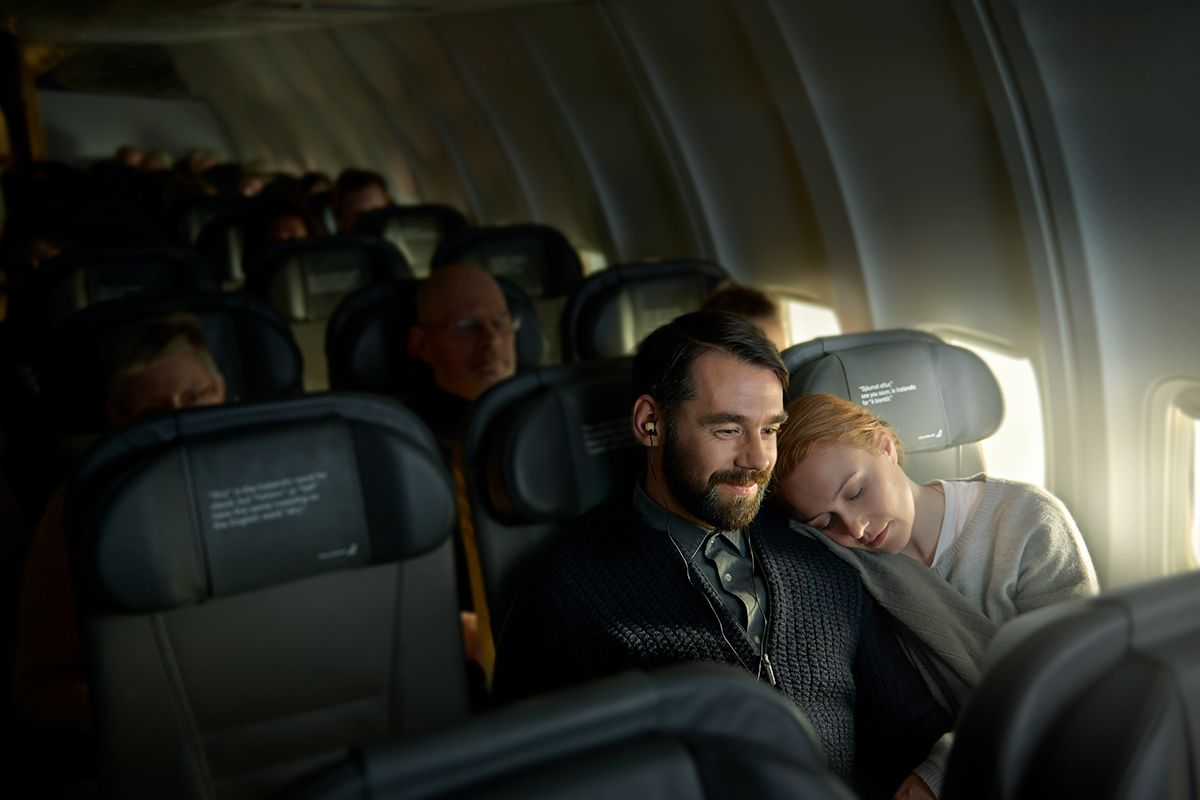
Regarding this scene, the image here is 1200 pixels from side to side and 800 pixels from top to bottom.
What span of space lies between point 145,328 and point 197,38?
9413 millimetres

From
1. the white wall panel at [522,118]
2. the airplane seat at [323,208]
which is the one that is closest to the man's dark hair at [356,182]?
the white wall panel at [522,118]

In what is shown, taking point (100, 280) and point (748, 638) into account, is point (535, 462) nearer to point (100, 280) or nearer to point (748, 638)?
point (748, 638)

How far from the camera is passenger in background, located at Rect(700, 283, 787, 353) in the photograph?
116 inches

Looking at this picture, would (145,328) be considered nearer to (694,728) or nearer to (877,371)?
(877,371)

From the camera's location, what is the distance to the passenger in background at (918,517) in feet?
5.71

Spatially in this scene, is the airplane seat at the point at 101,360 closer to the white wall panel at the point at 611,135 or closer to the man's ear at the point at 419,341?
the man's ear at the point at 419,341

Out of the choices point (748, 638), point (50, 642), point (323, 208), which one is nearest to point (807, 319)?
point (748, 638)

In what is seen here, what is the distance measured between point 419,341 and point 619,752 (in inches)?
104

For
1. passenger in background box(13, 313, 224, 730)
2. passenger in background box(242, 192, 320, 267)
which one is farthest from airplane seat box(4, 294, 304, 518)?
passenger in background box(242, 192, 320, 267)

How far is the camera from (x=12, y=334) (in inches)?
161

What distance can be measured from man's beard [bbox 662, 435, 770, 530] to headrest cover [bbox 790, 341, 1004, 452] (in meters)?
0.26

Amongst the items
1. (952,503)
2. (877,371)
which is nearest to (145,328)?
(877,371)

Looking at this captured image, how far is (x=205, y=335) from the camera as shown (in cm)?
310

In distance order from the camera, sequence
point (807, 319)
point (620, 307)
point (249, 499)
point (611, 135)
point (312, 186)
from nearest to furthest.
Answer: point (249, 499) → point (620, 307) → point (807, 319) → point (611, 135) → point (312, 186)
